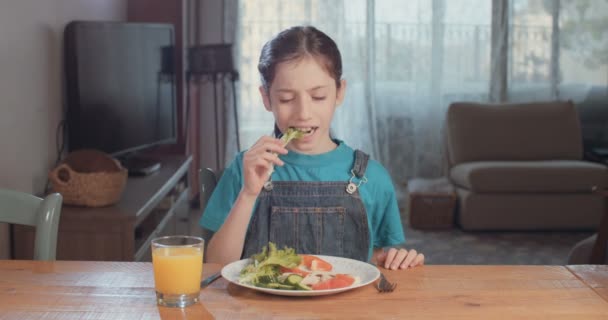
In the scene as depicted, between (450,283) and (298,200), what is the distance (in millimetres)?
482

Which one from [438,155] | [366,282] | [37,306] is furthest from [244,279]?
[438,155]

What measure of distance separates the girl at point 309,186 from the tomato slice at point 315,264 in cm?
23

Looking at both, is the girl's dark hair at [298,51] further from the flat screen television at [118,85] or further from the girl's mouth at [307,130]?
the flat screen television at [118,85]

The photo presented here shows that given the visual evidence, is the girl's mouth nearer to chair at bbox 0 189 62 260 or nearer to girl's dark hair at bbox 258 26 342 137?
girl's dark hair at bbox 258 26 342 137

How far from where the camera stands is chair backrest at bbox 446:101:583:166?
5.81 m

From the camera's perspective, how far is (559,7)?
6.47 m

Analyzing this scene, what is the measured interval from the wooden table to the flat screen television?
2366mm

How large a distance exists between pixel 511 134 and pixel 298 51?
4.23 meters

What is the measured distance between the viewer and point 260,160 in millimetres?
1433

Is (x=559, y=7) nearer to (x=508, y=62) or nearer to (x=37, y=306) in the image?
(x=508, y=62)

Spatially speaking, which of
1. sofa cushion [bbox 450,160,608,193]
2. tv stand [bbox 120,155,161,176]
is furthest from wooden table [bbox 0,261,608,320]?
sofa cushion [bbox 450,160,608,193]

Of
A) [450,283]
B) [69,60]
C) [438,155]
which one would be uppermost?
[69,60]

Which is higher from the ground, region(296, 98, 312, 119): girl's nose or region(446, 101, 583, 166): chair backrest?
region(296, 98, 312, 119): girl's nose

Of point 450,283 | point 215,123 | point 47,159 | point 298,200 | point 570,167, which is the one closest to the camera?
point 450,283
